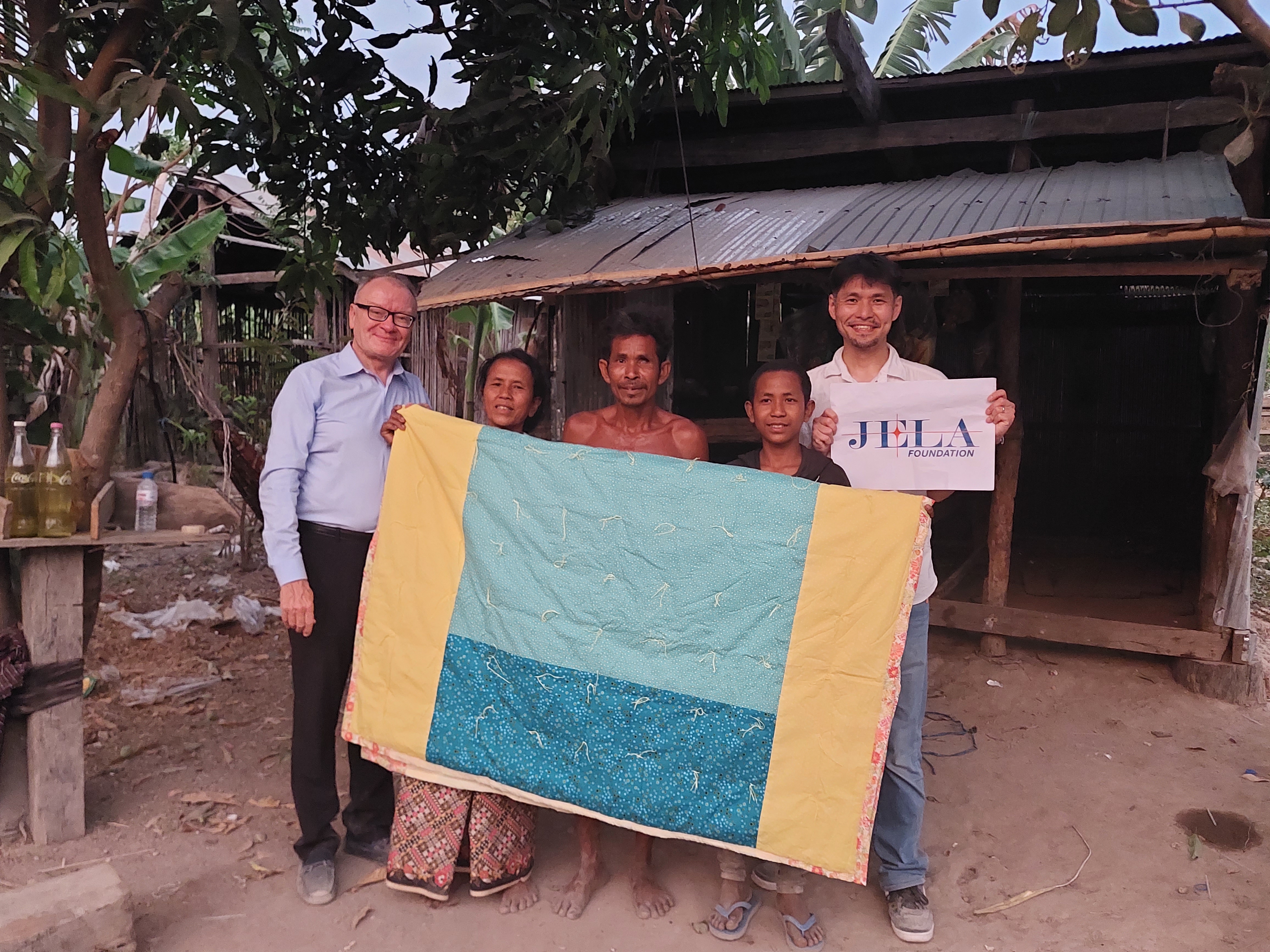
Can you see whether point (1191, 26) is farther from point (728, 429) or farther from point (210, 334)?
point (210, 334)

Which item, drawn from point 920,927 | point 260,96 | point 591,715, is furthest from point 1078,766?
point 260,96

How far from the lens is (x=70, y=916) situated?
2.22 metres

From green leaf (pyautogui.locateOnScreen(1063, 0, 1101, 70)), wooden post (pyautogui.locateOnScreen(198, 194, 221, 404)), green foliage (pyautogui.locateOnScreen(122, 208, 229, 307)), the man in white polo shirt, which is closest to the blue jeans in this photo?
the man in white polo shirt

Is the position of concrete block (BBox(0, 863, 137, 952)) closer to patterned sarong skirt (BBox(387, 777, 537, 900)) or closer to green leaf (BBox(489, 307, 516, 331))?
patterned sarong skirt (BBox(387, 777, 537, 900))

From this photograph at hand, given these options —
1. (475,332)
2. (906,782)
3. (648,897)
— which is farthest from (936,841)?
(475,332)

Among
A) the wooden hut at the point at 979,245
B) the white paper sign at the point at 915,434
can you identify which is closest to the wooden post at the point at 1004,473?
the wooden hut at the point at 979,245

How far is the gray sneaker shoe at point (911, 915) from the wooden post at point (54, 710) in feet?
8.59

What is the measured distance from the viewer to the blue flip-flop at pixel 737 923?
2545 mm

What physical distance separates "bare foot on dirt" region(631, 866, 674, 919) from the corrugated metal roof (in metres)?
2.16

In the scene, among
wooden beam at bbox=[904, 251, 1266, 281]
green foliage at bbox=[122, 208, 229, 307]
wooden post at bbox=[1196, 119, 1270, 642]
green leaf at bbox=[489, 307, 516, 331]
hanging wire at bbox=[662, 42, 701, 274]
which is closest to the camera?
hanging wire at bbox=[662, 42, 701, 274]

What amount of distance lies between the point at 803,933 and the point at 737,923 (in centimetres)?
18

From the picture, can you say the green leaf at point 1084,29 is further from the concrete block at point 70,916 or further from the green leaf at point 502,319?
the green leaf at point 502,319

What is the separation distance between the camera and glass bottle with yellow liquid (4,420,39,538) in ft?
9.62

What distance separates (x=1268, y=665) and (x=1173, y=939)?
3027mm
